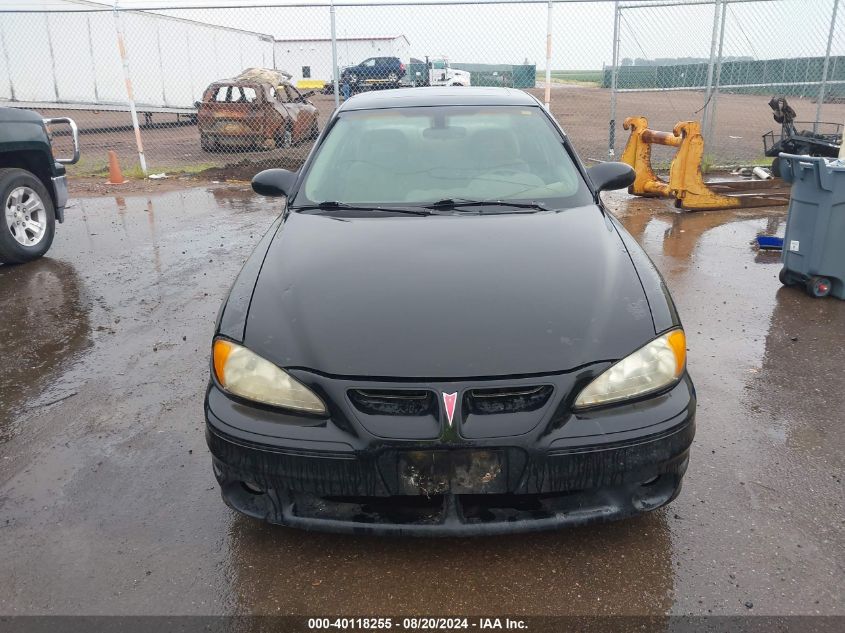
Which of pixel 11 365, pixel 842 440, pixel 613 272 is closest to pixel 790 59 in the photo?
pixel 842 440

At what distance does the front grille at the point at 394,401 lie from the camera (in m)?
2.18

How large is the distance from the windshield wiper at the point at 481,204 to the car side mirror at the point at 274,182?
3.00 ft

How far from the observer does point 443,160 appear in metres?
3.68

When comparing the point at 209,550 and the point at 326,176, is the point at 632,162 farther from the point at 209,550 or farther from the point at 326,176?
the point at 209,550

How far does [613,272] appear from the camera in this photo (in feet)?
8.80

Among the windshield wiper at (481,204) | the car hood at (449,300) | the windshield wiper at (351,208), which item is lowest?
the car hood at (449,300)

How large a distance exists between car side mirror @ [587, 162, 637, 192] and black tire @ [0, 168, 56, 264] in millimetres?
5237

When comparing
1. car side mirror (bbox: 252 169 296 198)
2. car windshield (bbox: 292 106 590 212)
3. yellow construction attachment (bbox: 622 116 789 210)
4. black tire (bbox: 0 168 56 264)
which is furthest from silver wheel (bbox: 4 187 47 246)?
yellow construction attachment (bbox: 622 116 789 210)

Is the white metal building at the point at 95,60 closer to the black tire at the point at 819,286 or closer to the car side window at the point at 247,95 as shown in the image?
the car side window at the point at 247,95

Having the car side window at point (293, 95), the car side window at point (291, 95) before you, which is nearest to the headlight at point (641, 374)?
the car side window at point (291, 95)

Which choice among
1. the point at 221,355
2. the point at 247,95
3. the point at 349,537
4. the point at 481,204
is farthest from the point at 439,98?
the point at 247,95

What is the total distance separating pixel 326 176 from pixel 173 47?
19.1 metres

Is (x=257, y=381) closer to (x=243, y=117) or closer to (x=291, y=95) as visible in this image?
(x=243, y=117)

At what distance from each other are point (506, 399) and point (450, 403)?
19 centimetres
